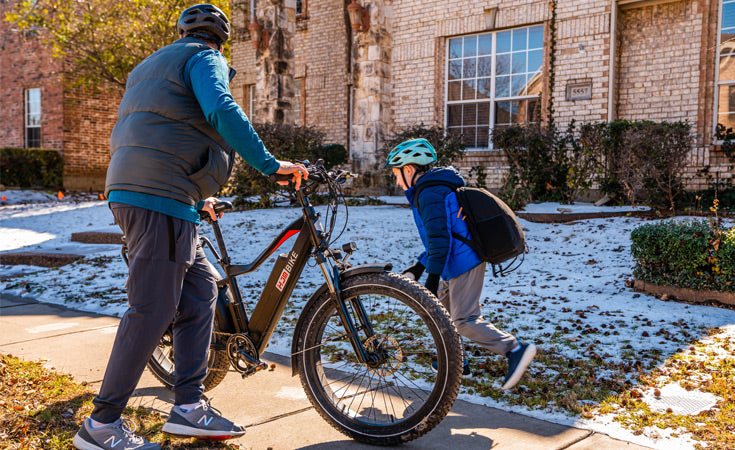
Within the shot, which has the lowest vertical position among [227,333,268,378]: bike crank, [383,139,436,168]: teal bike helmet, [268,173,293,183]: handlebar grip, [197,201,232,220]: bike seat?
[227,333,268,378]: bike crank

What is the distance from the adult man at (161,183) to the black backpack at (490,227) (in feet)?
3.85

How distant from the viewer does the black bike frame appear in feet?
9.46

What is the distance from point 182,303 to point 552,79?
10.5 metres

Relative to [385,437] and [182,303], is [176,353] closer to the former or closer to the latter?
[182,303]

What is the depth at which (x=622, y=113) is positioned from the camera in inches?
449

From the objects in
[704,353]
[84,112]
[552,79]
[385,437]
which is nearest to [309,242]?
[385,437]

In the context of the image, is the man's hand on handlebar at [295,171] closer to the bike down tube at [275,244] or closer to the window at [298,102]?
the bike down tube at [275,244]

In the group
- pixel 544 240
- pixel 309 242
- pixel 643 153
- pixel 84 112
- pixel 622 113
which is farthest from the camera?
pixel 84 112

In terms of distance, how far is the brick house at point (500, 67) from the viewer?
1052 cm

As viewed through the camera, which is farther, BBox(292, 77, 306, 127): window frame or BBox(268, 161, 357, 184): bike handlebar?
BBox(292, 77, 306, 127): window frame

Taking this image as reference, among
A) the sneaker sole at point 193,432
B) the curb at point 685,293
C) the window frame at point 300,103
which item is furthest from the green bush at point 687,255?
the window frame at point 300,103

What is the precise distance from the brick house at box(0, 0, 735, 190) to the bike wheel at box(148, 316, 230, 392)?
8881 millimetres

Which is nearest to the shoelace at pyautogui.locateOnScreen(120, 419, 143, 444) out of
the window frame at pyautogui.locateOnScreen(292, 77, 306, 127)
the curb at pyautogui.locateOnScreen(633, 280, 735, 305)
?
the curb at pyautogui.locateOnScreen(633, 280, 735, 305)

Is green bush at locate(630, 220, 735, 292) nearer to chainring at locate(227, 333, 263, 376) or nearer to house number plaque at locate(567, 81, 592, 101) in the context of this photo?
chainring at locate(227, 333, 263, 376)
